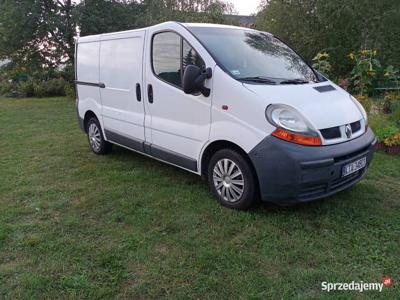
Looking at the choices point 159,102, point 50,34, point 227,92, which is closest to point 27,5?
point 50,34

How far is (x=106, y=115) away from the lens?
5410 millimetres

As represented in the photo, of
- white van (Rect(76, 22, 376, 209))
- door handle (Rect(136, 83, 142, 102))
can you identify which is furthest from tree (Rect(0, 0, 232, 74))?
door handle (Rect(136, 83, 142, 102))

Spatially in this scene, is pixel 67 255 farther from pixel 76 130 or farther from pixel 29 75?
pixel 29 75

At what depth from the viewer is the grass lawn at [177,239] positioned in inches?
102

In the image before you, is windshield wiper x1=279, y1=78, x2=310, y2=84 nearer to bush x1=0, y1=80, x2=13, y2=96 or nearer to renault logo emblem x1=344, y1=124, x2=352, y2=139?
renault logo emblem x1=344, y1=124, x2=352, y2=139

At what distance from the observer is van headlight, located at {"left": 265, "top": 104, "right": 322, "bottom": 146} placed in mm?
3146

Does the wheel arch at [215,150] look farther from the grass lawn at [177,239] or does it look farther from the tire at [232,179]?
the grass lawn at [177,239]

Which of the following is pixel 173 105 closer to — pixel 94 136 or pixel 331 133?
pixel 331 133

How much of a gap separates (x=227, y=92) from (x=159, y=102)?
Result: 1.10 metres

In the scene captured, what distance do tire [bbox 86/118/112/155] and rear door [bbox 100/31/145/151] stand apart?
312mm

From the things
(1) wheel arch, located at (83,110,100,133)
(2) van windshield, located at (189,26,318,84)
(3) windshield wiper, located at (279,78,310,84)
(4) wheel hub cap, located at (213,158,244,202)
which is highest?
(2) van windshield, located at (189,26,318,84)

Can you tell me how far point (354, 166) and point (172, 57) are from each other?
7.56 feet

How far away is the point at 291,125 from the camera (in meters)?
3.19

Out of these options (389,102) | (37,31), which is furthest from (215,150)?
(37,31)
